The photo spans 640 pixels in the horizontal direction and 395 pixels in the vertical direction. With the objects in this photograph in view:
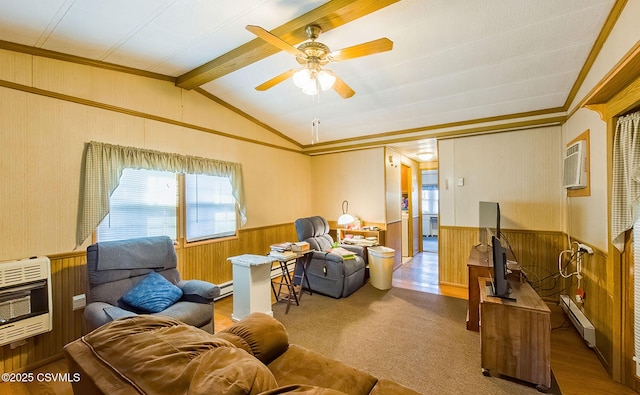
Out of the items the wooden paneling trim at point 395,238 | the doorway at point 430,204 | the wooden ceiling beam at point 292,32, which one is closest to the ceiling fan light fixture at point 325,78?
the wooden ceiling beam at point 292,32

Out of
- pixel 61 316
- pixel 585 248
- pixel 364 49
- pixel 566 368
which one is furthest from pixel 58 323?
pixel 585 248

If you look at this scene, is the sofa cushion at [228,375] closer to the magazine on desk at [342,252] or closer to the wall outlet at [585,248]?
the magazine on desk at [342,252]

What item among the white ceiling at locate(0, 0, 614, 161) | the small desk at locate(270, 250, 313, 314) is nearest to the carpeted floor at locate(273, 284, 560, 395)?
the small desk at locate(270, 250, 313, 314)

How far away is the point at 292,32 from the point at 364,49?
2.47 feet

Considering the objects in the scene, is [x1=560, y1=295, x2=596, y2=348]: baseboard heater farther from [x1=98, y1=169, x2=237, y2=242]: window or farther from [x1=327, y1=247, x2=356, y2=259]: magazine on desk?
[x1=98, y1=169, x2=237, y2=242]: window

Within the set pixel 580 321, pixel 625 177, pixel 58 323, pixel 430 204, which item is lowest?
pixel 580 321

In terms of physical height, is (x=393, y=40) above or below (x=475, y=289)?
above

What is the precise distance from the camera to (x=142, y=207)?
3.14 metres

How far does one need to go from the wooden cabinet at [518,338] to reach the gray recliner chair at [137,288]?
2353 mm

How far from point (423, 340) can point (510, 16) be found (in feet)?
9.65

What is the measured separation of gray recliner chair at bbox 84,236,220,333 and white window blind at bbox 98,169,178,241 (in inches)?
15.4

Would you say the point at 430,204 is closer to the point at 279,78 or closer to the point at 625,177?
the point at 625,177

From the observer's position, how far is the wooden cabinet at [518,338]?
78.1 inches

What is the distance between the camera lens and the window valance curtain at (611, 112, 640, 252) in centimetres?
191
